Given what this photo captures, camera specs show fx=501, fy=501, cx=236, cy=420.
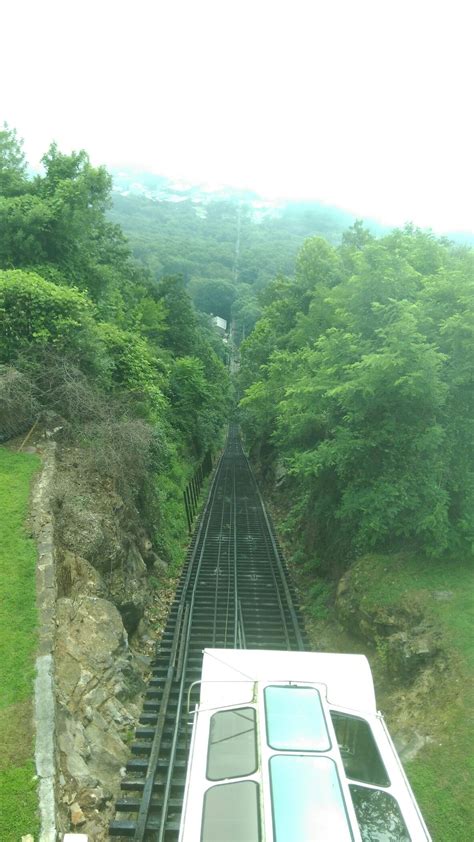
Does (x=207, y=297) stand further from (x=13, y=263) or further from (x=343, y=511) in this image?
(x=343, y=511)

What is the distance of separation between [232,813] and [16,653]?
4.37 m

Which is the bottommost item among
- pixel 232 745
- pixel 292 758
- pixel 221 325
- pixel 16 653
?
pixel 221 325

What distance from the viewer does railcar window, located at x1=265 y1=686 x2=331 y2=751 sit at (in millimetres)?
5285

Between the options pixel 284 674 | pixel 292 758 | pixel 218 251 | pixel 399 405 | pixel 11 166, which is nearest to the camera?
pixel 292 758

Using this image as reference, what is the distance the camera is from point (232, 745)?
5.46 metres

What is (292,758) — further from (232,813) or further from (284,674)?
(284,674)

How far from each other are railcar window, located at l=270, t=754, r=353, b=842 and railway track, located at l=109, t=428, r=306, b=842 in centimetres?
260

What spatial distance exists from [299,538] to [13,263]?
14.4 m

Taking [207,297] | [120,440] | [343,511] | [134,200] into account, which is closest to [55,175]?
[120,440]

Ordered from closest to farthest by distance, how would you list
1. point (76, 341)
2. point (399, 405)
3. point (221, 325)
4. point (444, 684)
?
point (444, 684)
point (399, 405)
point (76, 341)
point (221, 325)

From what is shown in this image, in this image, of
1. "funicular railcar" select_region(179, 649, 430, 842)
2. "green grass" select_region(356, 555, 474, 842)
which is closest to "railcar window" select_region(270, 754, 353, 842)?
"funicular railcar" select_region(179, 649, 430, 842)

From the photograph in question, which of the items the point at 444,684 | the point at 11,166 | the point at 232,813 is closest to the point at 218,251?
the point at 11,166

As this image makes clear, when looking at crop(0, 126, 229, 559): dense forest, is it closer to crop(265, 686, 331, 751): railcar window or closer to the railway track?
the railway track

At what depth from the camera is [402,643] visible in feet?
31.2
